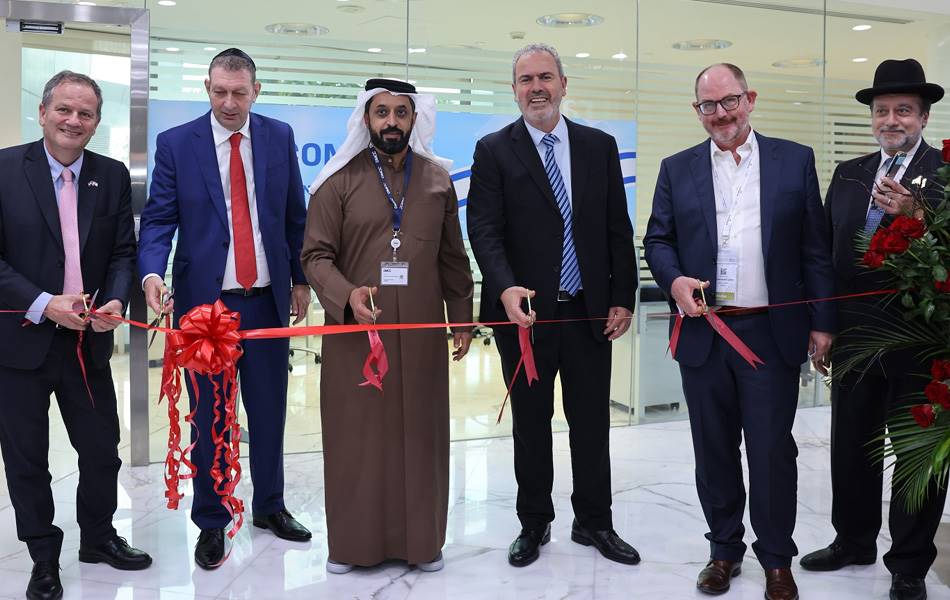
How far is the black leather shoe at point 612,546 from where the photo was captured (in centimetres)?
364

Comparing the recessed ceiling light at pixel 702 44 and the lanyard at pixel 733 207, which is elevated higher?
the recessed ceiling light at pixel 702 44

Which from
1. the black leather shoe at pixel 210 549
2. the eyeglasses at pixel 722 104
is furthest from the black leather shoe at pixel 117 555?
the eyeglasses at pixel 722 104

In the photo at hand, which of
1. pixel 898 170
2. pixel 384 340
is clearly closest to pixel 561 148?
pixel 384 340

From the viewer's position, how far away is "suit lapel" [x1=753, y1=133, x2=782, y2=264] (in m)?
3.16

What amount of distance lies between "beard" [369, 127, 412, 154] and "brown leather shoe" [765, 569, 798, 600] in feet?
6.75

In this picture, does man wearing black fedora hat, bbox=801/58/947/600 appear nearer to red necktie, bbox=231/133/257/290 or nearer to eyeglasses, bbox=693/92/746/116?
eyeglasses, bbox=693/92/746/116

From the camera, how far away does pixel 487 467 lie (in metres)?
5.12

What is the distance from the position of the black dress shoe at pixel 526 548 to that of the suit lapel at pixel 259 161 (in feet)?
5.51

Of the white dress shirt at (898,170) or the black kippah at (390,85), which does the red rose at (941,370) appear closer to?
the white dress shirt at (898,170)

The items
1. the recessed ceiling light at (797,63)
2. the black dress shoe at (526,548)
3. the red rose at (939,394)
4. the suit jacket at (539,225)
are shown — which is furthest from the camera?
the recessed ceiling light at (797,63)

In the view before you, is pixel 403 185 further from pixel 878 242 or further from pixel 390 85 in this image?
pixel 878 242

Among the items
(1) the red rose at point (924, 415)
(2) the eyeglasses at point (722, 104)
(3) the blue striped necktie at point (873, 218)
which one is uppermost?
(2) the eyeglasses at point (722, 104)

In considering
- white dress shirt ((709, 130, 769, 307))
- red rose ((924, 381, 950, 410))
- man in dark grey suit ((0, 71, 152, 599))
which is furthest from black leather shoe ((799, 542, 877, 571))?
man in dark grey suit ((0, 71, 152, 599))

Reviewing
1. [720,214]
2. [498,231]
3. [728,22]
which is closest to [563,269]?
[498,231]
